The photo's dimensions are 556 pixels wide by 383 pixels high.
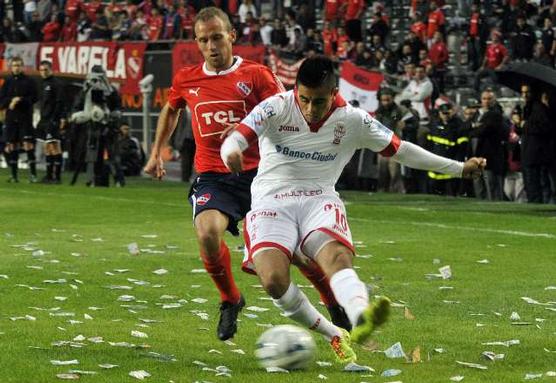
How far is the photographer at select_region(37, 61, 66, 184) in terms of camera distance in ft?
90.2

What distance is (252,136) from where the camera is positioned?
28.1 feet

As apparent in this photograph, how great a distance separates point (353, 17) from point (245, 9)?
437 centimetres

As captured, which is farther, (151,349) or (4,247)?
(4,247)

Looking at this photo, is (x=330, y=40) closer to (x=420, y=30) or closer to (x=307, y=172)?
(x=420, y=30)

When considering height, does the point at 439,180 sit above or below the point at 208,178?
below

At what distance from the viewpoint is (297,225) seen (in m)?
8.80

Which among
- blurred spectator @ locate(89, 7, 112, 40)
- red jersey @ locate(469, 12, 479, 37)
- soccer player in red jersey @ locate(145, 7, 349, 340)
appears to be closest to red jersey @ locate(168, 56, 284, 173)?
soccer player in red jersey @ locate(145, 7, 349, 340)

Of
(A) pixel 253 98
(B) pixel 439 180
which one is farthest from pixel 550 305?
(B) pixel 439 180

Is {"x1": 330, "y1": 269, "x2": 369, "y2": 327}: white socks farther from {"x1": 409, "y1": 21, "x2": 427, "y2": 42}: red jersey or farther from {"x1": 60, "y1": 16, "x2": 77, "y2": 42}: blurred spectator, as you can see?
{"x1": 60, "y1": 16, "x2": 77, "y2": 42}: blurred spectator

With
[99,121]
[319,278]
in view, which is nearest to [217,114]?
[319,278]

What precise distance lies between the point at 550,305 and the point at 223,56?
11.0ft

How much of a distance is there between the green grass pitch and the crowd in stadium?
1577 millimetres

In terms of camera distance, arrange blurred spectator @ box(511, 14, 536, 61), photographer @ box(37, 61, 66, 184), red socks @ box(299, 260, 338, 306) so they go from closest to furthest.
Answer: red socks @ box(299, 260, 338, 306) < photographer @ box(37, 61, 66, 184) < blurred spectator @ box(511, 14, 536, 61)

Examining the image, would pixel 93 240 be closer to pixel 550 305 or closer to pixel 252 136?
pixel 550 305
